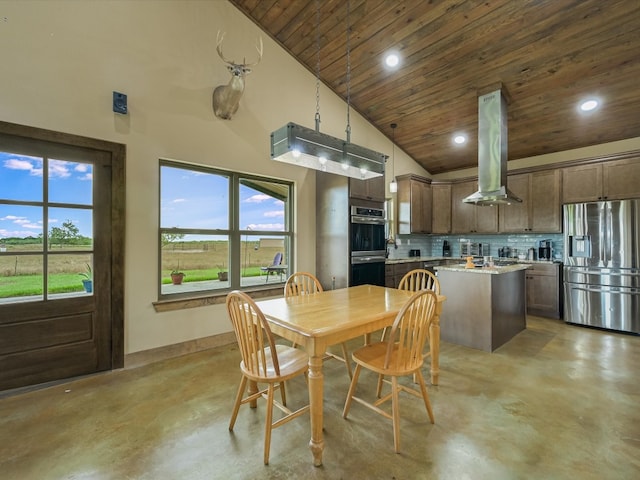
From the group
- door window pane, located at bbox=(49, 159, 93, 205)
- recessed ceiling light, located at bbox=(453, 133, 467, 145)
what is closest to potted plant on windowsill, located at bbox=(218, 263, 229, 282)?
door window pane, located at bbox=(49, 159, 93, 205)

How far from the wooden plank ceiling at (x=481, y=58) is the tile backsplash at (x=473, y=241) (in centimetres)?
159

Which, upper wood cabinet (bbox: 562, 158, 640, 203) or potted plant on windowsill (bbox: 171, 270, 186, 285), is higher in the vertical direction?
upper wood cabinet (bbox: 562, 158, 640, 203)

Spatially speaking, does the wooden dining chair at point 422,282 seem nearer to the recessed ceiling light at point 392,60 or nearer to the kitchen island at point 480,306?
the kitchen island at point 480,306

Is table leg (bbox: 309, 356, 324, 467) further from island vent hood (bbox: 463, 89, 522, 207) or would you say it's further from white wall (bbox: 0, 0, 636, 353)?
island vent hood (bbox: 463, 89, 522, 207)

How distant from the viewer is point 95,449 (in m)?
1.79

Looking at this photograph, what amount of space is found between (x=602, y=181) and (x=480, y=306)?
3.02m

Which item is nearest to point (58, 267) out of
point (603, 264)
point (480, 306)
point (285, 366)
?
point (285, 366)

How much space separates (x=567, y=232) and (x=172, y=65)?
5.68 meters

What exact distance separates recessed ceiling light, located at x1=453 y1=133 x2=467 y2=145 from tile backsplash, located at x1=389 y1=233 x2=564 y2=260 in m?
1.92

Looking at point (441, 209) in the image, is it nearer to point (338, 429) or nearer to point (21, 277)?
point (338, 429)

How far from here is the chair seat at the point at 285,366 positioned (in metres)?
1.75

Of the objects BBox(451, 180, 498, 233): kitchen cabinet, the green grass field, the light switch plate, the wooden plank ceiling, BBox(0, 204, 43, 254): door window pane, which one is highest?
the wooden plank ceiling

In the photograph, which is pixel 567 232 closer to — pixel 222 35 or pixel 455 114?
pixel 455 114

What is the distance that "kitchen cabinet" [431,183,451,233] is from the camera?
20.0ft
